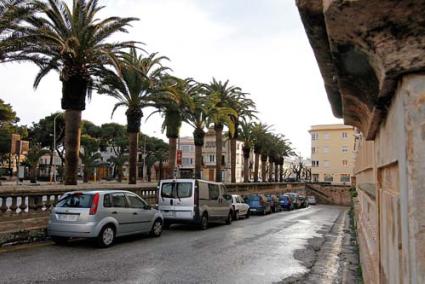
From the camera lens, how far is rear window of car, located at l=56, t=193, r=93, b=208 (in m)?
12.7

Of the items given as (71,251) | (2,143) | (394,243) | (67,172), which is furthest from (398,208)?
(2,143)

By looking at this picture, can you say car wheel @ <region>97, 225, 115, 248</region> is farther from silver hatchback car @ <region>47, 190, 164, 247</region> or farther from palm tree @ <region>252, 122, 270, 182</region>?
palm tree @ <region>252, 122, 270, 182</region>

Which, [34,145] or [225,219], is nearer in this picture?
[225,219]

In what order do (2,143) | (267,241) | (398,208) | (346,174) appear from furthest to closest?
(346,174) < (2,143) < (267,241) < (398,208)

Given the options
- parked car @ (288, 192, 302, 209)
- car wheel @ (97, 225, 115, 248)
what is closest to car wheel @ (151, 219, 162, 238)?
car wheel @ (97, 225, 115, 248)

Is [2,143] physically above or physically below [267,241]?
above

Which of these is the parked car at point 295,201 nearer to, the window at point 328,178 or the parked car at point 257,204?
the parked car at point 257,204

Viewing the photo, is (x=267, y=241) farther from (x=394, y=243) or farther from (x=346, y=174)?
(x=346, y=174)

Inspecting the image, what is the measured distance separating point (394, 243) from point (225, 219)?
21.2 metres

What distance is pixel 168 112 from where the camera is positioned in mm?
30062

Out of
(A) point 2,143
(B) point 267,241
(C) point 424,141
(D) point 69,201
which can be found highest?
(A) point 2,143

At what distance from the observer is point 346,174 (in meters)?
108

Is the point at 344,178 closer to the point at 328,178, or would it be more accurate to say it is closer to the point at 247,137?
the point at 328,178

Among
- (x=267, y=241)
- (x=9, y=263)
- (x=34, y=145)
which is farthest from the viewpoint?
(x=34, y=145)
